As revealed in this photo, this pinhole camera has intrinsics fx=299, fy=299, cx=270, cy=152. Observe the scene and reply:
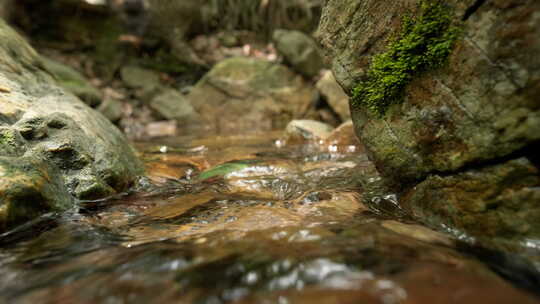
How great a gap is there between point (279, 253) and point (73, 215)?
1.60 meters

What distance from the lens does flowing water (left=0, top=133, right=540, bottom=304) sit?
1124 millimetres

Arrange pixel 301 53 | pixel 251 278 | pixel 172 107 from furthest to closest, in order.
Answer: pixel 172 107, pixel 301 53, pixel 251 278

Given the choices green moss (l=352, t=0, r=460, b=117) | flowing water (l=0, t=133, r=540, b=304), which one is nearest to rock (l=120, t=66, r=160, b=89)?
flowing water (l=0, t=133, r=540, b=304)

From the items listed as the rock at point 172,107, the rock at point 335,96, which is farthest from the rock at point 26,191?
the rock at point 172,107

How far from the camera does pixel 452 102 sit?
1.69 meters

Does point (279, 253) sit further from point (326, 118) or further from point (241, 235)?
point (326, 118)

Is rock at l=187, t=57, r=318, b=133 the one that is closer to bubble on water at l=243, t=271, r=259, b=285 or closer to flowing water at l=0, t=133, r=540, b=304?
flowing water at l=0, t=133, r=540, b=304

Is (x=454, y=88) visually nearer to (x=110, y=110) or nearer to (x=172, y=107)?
(x=110, y=110)

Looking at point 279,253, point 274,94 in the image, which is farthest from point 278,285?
point 274,94

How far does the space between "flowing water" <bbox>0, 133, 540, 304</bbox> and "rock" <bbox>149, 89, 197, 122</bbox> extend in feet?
28.4

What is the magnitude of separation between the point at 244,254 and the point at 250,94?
9.62 m

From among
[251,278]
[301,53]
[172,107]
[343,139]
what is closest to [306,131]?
[343,139]

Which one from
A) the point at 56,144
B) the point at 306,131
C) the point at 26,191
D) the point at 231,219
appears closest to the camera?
the point at 26,191

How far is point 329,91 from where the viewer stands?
26.6 feet
